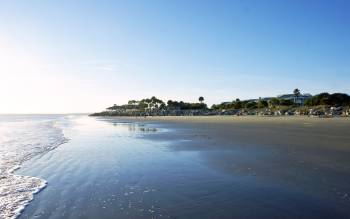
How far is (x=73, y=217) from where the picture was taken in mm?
6465

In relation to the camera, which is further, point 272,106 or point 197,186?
point 272,106

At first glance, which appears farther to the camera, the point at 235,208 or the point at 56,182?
the point at 56,182

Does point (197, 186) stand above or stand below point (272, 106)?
below

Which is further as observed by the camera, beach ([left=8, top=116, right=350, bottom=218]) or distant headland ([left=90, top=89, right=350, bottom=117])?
distant headland ([left=90, top=89, right=350, bottom=117])

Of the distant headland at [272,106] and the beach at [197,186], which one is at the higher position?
the distant headland at [272,106]

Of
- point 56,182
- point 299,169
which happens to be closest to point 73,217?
point 56,182

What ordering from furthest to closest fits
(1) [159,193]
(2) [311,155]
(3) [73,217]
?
(2) [311,155], (1) [159,193], (3) [73,217]

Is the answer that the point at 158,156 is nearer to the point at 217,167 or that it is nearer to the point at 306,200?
the point at 217,167

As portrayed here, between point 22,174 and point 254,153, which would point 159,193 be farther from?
point 254,153

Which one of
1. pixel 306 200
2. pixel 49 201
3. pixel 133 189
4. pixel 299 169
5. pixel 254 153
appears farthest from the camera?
pixel 254 153

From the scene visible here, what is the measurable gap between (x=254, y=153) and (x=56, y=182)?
8.63m

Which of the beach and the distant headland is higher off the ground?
the distant headland

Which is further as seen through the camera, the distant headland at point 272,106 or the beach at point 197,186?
the distant headland at point 272,106

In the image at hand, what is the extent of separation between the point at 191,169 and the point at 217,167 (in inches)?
37.0
